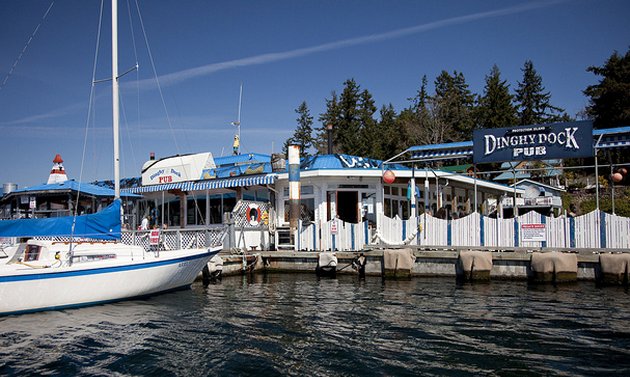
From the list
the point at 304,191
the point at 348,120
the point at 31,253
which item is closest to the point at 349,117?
the point at 348,120

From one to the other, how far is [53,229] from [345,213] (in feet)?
40.0

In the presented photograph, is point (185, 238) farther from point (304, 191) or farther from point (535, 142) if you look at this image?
point (535, 142)

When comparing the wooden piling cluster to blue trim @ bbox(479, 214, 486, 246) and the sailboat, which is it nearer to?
blue trim @ bbox(479, 214, 486, 246)

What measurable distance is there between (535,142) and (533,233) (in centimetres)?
301

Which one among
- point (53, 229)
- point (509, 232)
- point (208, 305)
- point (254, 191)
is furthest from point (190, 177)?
point (509, 232)

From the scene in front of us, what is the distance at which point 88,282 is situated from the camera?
11898mm

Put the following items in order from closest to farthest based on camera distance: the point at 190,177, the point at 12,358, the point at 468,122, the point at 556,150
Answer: the point at 12,358, the point at 556,150, the point at 190,177, the point at 468,122

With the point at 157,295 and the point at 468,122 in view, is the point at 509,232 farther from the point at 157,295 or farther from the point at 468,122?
the point at 468,122

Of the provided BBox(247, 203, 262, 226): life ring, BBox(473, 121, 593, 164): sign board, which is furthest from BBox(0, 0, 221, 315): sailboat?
BBox(473, 121, 593, 164): sign board

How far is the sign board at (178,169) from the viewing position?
23.5 meters

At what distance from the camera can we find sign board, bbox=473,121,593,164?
49.4ft

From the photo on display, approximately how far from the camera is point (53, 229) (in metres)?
13.3

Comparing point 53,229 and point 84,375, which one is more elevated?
point 53,229

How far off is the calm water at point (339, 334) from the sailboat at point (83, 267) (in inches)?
14.2
